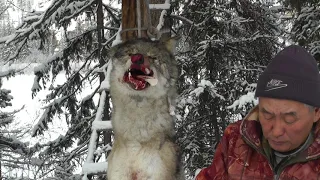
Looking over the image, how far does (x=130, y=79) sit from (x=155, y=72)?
143mm

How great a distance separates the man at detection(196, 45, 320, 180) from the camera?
204 cm

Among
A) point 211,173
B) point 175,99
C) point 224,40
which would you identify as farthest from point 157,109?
point 224,40

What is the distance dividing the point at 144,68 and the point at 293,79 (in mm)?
760

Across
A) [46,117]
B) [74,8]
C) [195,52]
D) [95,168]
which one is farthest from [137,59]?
[46,117]

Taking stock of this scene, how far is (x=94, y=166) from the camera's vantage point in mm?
3527

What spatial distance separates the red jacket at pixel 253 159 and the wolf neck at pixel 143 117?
47 cm

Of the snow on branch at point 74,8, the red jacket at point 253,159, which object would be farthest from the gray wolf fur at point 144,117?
the snow on branch at point 74,8

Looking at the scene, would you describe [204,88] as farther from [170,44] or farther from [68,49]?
Answer: [170,44]

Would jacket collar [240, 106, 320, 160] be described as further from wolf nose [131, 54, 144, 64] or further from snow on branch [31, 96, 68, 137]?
snow on branch [31, 96, 68, 137]

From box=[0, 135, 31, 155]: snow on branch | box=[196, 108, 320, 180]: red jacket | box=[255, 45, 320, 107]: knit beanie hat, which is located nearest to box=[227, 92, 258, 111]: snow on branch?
box=[196, 108, 320, 180]: red jacket

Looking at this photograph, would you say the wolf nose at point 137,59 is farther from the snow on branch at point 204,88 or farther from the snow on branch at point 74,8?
the snow on branch at point 74,8

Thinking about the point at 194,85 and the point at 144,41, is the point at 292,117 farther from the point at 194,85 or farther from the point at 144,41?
the point at 194,85

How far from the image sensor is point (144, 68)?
2020 mm

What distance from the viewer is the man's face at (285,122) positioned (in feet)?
6.67
